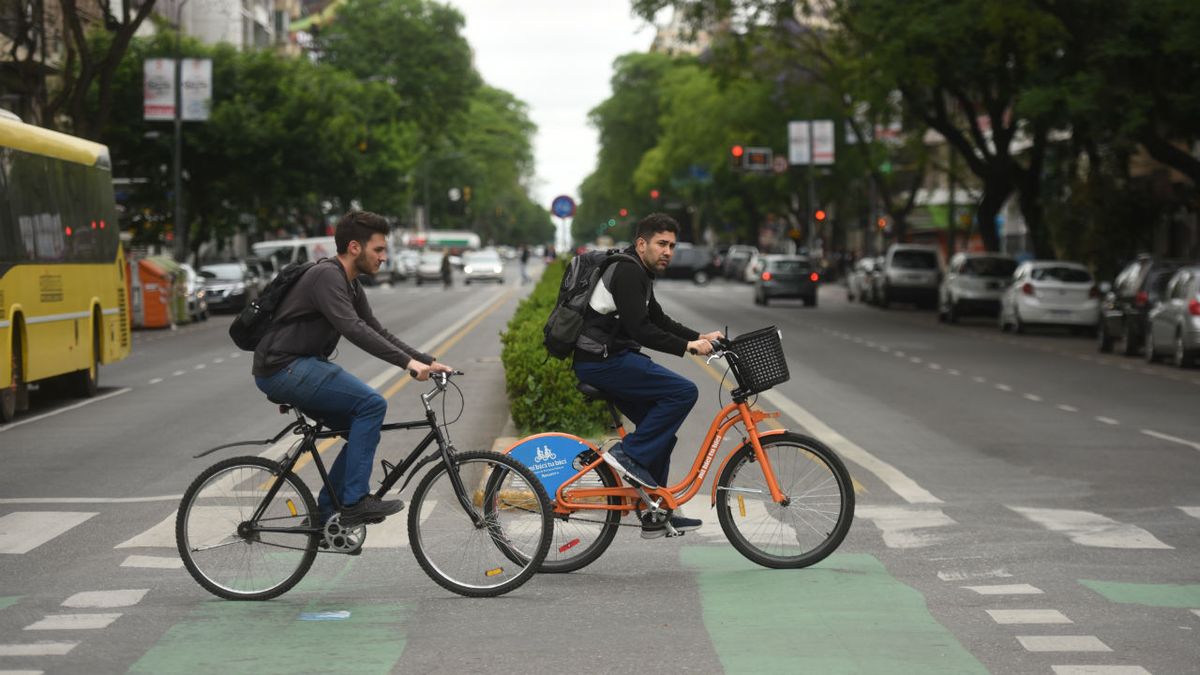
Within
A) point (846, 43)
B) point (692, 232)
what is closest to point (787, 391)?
point (846, 43)

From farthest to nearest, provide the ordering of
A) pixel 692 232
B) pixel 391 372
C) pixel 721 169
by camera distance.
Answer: pixel 692 232 < pixel 721 169 < pixel 391 372

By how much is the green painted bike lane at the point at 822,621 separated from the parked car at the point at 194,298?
36.4 m

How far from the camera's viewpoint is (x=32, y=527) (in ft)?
36.4

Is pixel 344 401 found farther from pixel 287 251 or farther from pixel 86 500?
pixel 287 251

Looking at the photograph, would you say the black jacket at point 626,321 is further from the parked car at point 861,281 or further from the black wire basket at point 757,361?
the parked car at point 861,281

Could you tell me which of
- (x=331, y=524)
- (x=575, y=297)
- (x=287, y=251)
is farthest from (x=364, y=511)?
(x=287, y=251)

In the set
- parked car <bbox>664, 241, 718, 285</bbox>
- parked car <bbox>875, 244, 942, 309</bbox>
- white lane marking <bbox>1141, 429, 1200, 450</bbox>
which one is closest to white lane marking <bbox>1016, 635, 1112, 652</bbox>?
white lane marking <bbox>1141, 429, 1200, 450</bbox>

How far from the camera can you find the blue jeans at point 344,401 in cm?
834

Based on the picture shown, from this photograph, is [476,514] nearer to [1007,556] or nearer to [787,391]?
[1007,556]

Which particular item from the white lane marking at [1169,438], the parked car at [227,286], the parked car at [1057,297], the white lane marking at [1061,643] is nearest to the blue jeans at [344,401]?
the white lane marking at [1061,643]

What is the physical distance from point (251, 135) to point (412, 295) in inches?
325

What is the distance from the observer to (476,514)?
8445 millimetres

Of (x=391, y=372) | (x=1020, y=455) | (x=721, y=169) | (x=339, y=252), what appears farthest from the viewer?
(x=721, y=169)

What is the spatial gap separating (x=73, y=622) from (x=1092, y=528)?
5.67 m
